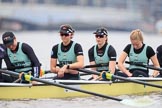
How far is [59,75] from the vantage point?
716 cm

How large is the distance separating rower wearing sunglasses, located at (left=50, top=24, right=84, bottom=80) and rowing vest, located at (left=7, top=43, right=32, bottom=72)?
19.2 inches

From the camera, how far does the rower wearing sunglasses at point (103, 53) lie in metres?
7.29

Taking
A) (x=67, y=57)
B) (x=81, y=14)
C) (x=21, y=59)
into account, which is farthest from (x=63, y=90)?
(x=81, y=14)

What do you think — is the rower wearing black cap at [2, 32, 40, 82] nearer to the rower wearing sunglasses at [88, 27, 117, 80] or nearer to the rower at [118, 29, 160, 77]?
the rower wearing sunglasses at [88, 27, 117, 80]

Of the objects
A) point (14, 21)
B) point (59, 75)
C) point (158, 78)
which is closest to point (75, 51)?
point (59, 75)

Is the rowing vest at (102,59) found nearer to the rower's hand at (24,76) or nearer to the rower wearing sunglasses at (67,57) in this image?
the rower wearing sunglasses at (67,57)

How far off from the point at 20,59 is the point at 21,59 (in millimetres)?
15

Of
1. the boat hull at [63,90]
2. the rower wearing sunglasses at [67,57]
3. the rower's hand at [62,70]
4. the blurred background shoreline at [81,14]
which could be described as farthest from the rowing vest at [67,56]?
the blurred background shoreline at [81,14]

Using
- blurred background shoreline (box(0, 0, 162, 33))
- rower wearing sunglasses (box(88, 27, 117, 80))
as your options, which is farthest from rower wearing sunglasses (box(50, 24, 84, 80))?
blurred background shoreline (box(0, 0, 162, 33))

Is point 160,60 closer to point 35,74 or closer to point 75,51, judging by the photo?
point 75,51

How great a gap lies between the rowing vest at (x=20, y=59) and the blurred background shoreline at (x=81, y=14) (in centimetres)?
1966

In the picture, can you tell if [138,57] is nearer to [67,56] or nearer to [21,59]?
[67,56]

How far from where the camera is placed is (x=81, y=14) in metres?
29.0

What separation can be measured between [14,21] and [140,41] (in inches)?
782
